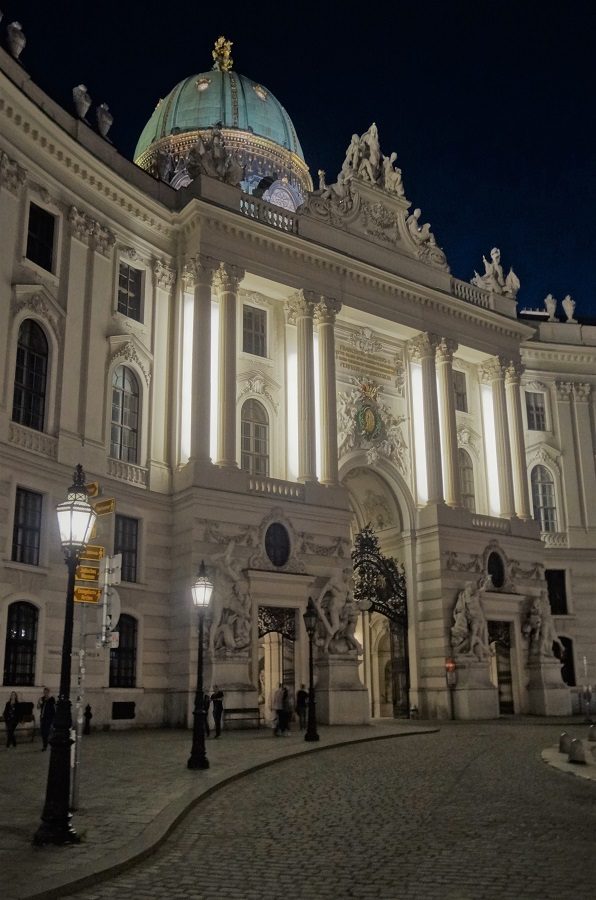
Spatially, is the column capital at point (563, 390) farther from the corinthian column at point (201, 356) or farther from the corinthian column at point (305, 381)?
the corinthian column at point (201, 356)

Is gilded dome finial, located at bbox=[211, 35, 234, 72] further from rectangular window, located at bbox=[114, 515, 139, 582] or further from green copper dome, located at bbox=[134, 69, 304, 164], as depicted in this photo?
rectangular window, located at bbox=[114, 515, 139, 582]

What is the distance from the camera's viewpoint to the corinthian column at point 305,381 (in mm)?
34125

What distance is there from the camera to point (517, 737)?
82.1 feet

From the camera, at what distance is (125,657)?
28.8m

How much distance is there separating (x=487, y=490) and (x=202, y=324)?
55.4 ft

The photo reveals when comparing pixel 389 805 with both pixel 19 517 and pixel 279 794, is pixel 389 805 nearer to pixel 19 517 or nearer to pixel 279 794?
pixel 279 794

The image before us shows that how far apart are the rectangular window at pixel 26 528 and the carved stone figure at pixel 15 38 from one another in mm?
14061

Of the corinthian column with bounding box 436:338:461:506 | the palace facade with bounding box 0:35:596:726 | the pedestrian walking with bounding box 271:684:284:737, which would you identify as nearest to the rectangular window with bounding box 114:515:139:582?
the palace facade with bounding box 0:35:596:726

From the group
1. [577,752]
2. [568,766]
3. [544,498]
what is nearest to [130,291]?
[577,752]

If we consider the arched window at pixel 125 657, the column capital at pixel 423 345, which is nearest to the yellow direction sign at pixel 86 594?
the arched window at pixel 125 657

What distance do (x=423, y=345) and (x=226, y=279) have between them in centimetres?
1056

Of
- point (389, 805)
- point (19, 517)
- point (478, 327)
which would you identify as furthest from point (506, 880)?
point (478, 327)

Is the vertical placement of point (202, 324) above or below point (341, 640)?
above

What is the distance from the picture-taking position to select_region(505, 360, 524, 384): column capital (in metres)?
43.1
